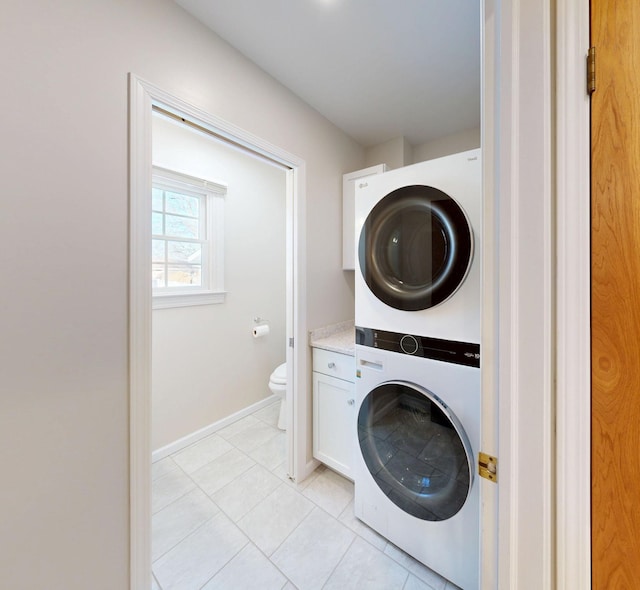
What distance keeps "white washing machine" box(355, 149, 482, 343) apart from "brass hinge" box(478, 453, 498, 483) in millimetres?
551

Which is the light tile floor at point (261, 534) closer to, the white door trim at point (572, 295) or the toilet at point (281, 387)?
the toilet at point (281, 387)

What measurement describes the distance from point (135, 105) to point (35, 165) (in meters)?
0.40

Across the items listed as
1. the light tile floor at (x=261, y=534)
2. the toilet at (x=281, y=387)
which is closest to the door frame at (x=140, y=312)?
the light tile floor at (x=261, y=534)

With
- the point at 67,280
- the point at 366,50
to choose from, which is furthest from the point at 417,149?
the point at 67,280

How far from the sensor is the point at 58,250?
843 mm

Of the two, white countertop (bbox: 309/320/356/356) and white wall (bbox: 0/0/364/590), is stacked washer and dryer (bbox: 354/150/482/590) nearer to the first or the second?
white countertop (bbox: 309/320/356/356)

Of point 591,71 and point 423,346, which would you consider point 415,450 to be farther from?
point 591,71

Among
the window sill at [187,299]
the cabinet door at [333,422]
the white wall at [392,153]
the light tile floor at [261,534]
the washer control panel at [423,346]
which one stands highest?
the white wall at [392,153]

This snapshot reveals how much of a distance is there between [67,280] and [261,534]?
4.92 feet

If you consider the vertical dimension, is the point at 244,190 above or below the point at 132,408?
above

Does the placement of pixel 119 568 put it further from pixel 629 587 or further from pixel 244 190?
pixel 244 190

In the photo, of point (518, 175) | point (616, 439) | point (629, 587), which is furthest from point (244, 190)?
point (629, 587)

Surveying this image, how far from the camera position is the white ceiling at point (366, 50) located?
114 centimetres

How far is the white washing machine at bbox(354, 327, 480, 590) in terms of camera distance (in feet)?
3.46
